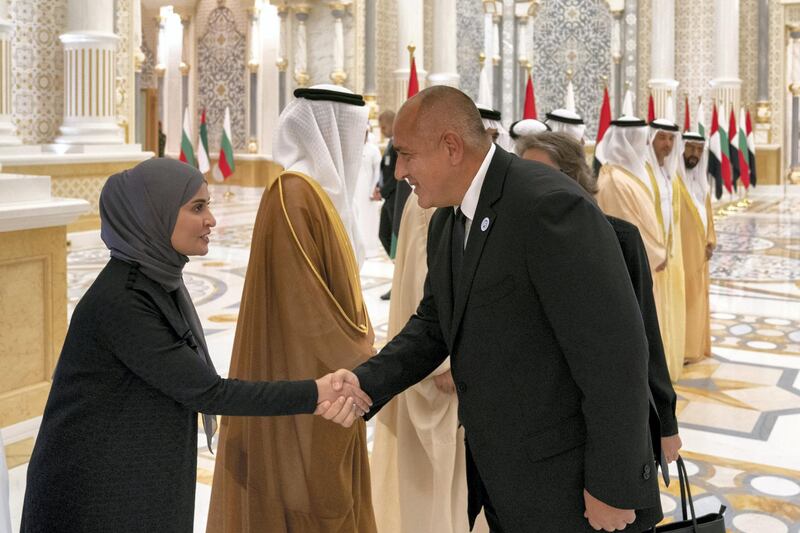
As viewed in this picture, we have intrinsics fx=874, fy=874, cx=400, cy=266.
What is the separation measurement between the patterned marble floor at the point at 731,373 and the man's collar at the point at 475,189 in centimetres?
160

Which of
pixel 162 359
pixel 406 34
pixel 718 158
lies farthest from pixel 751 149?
pixel 162 359

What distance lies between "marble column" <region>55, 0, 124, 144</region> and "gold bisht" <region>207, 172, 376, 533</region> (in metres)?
7.01

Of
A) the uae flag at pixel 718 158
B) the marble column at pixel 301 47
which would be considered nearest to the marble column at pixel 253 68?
the marble column at pixel 301 47

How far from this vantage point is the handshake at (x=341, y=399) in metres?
1.73

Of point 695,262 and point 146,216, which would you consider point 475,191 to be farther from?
point 695,262

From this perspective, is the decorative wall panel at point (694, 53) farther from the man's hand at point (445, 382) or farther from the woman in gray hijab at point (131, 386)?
the woman in gray hijab at point (131, 386)

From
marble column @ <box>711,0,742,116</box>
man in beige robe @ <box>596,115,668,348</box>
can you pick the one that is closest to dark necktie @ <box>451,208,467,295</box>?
man in beige robe @ <box>596,115,668,348</box>

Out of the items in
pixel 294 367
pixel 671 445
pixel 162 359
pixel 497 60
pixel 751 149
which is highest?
pixel 497 60

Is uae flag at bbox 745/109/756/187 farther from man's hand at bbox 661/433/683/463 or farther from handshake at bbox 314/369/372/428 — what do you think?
handshake at bbox 314/369/372/428

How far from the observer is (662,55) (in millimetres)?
15352

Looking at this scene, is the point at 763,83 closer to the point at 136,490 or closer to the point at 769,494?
the point at 769,494

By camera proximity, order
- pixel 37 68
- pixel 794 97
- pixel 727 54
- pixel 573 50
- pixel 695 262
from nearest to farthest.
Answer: pixel 695 262
pixel 37 68
pixel 727 54
pixel 794 97
pixel 573 50

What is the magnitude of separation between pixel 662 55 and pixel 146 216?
49.7 feet

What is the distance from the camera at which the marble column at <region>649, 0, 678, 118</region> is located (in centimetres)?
1522
